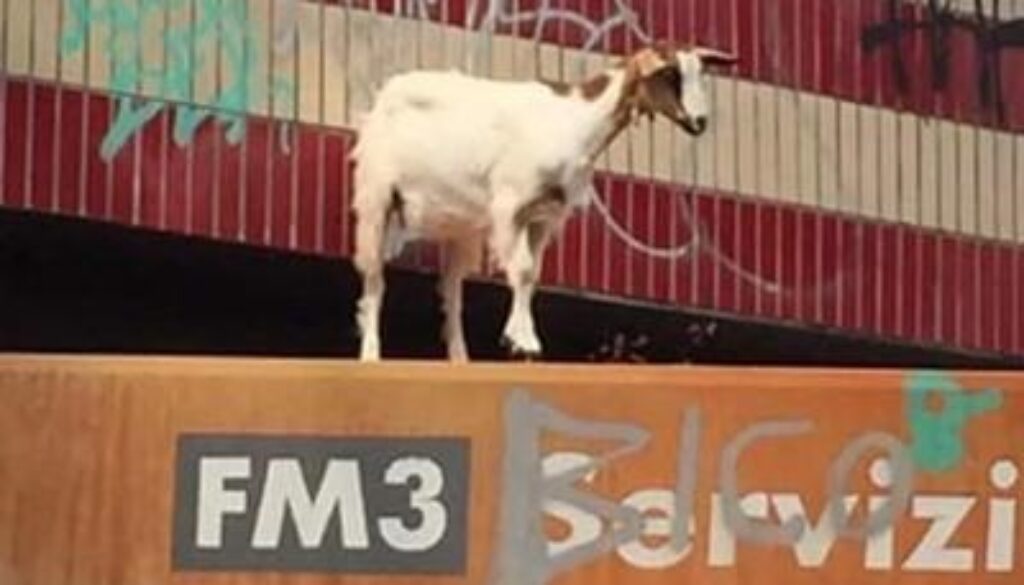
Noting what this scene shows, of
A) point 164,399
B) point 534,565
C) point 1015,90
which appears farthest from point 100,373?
point 1015,90

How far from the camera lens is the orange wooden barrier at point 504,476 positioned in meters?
11.1

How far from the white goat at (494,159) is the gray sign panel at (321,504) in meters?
1.46

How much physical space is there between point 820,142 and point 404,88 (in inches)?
172

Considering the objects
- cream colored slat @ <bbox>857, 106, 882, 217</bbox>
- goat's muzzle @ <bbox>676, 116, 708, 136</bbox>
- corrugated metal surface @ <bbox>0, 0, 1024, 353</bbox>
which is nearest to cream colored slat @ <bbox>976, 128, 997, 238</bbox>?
corrugated metal surface @ <bbox>0, 0, 1024, 353</bbox>

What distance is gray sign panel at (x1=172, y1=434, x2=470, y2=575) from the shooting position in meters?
11.1

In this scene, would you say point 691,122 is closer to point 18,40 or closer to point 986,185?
point 18,40

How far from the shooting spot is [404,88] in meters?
13.4

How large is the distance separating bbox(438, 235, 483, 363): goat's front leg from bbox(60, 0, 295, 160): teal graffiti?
239cm

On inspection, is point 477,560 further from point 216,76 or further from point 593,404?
point 216,76

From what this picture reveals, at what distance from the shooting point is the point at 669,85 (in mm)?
12664

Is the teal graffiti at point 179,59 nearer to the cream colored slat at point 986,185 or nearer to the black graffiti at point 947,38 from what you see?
the black graffiti at point 947,38

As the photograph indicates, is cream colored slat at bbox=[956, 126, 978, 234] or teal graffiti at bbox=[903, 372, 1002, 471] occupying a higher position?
cream colored slat at bbox=[956, 126, 978, 234]

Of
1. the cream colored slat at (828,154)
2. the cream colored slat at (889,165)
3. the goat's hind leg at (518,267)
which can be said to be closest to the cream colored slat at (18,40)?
the goat's hind leg at (518,267)

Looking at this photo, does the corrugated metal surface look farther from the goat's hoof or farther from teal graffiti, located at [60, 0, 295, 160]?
the goat's hoof
